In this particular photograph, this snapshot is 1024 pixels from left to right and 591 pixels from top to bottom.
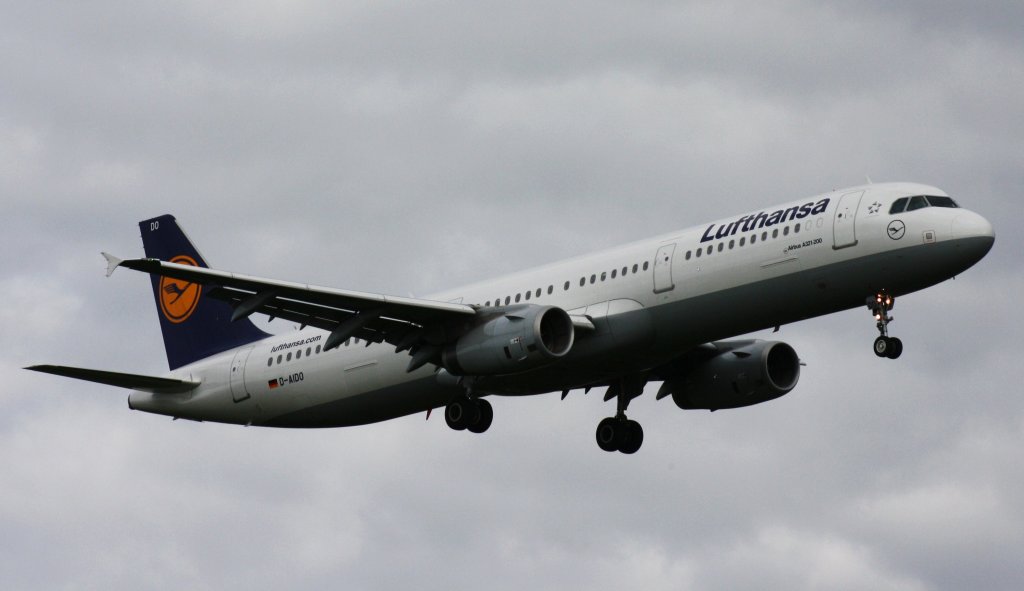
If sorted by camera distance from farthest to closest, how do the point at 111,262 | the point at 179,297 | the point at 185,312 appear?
the point at 179,297 → the point at 185,312 → the point at 111,262

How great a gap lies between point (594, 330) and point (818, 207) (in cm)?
660

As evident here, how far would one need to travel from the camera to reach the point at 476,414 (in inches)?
1911

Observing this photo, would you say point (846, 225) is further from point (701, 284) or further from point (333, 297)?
point (333, 297)

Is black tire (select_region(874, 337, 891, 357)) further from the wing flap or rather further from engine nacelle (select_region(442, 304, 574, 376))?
the wing flap

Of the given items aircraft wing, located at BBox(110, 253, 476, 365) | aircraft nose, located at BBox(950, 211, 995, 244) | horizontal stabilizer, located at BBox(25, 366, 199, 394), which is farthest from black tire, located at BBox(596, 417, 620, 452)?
aircraft nose, located at BBox(950, 211, 995, 244)

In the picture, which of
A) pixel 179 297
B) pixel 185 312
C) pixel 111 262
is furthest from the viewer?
pixel 179 297

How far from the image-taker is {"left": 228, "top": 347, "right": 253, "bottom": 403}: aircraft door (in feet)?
174

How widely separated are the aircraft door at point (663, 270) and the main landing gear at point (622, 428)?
7589 millimetres

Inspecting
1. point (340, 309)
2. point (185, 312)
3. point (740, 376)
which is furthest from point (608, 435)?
point (185, 312)

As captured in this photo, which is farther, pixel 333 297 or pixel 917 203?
pixel 333 297

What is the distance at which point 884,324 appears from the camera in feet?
141

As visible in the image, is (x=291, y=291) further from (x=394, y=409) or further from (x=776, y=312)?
(x=776, y=312)

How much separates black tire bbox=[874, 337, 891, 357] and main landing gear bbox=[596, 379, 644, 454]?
34.6 ft

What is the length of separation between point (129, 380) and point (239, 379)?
10.8 ft
